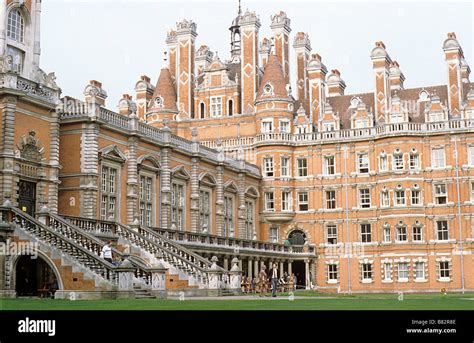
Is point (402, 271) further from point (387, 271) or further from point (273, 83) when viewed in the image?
point (273, 83)

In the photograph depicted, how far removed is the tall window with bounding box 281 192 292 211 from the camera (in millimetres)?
62938

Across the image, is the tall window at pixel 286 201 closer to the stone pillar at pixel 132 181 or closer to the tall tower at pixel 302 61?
the tall tower at pixel 302 61

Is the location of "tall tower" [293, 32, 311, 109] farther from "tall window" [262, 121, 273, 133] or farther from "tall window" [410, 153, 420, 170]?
"tall window" [410, 153, 420, 170]

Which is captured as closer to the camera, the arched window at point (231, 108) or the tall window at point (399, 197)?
the tall window at point (399, 197)

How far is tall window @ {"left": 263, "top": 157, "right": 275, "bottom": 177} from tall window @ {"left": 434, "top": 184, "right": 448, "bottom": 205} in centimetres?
1362

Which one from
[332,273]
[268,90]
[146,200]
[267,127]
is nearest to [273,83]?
[268,90]

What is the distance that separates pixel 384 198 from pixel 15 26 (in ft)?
113

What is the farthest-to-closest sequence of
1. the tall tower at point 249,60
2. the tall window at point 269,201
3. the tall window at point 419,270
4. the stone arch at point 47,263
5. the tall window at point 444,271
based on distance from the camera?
1. the tall tower at point 249,60
2. the tall window at point 269,201
3. the tall window at point 419,270
4. the tall window at point 444,271
5. the stone arch at point 47,263

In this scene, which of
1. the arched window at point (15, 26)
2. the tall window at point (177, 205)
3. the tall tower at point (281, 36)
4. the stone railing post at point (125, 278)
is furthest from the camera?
the tall tower at point (281, 36)

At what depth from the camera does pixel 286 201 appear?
63094 mm

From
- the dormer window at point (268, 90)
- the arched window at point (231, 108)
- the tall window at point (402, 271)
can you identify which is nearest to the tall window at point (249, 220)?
the arched window at point (231, 108)

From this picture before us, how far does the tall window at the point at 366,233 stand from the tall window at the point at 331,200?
119 inches

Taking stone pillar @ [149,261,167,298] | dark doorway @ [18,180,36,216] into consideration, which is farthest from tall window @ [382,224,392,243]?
dark doorway @ [18,180,36,216]

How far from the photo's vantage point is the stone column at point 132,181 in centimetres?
4231
